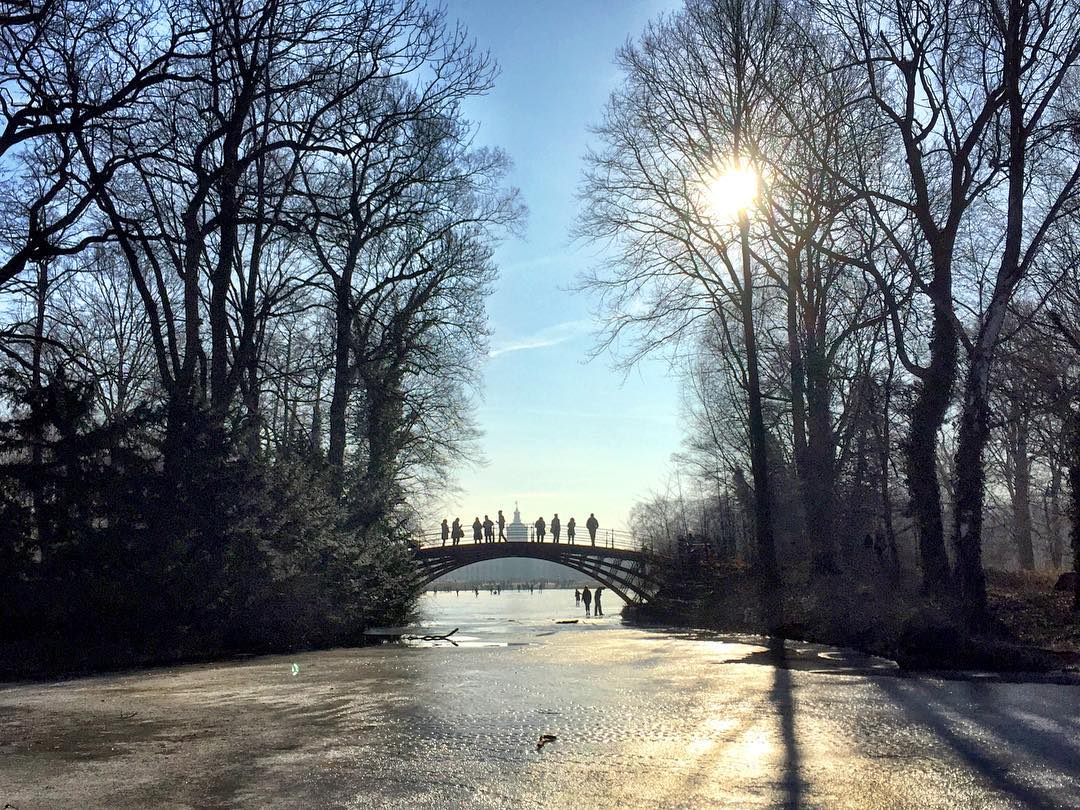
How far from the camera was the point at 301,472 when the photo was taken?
2078 cm

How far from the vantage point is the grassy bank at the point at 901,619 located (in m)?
12.4

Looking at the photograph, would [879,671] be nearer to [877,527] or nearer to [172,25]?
[172,25]

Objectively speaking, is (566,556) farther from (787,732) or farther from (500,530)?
(787,732)

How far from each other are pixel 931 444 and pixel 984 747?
45.6 feet

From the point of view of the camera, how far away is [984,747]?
6691 mm

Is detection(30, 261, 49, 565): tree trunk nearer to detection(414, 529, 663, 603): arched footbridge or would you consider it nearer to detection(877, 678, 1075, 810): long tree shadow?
detection(877, 678, 1075, 810): long tree shadow

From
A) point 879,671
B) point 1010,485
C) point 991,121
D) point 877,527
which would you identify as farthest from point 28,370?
point 1010,485

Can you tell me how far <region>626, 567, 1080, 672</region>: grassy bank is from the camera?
12.4m

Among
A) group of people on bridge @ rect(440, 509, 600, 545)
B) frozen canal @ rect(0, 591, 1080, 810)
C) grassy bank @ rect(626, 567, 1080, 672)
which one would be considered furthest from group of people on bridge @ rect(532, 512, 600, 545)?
frozen canal @ rect(0, 591, 1080, 810)

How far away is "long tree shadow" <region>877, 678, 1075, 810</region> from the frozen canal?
2 cm

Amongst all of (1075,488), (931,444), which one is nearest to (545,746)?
(931,444)

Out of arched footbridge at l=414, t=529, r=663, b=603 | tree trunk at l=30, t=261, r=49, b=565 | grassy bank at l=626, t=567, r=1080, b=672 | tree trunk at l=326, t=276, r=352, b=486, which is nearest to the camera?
grassy bank at l=626, t=567, r=1080, b=672

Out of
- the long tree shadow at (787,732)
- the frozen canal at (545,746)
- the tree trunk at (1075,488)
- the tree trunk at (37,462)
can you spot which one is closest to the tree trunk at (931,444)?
the tree trunk at (1075,488)

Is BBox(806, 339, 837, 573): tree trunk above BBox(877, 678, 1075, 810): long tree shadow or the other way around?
above
